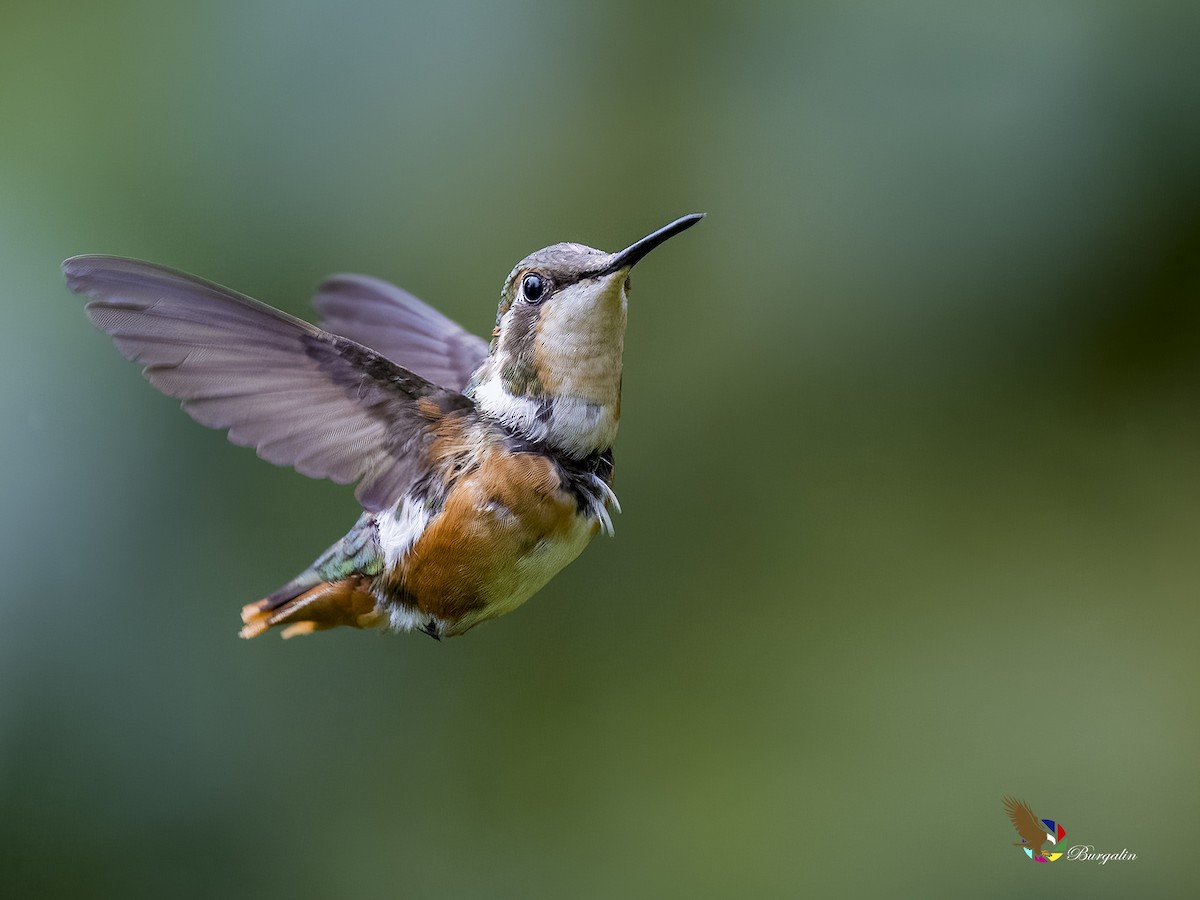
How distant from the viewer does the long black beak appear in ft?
3.32

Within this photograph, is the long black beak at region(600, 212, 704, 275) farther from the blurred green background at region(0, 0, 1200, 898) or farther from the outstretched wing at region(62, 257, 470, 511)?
the blurred green background at region(0, 0, 1200, 898)

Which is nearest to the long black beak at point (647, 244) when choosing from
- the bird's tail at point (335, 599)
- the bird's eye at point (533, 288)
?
the bird's eye at point (533, 288)

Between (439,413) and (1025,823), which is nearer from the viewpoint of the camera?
(439,413)

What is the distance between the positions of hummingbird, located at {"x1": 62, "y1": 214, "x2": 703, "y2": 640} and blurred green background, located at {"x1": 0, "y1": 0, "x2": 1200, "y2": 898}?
3.07 ft

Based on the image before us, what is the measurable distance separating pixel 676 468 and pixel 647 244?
149 cm

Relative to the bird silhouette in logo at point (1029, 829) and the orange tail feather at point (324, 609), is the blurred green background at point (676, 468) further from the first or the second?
the orange tail feather at point (324, 609)

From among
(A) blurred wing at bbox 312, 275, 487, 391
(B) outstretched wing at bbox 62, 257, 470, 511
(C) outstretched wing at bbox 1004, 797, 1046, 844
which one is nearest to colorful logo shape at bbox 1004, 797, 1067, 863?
(C) outstretched wing at bbox 1004, 797, 1046, 844

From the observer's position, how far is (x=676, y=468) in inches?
99.5

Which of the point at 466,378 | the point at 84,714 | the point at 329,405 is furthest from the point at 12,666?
the point at 329,405

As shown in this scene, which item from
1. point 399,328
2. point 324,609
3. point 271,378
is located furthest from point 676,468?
point 271,378

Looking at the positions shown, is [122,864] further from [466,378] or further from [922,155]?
[922,155]

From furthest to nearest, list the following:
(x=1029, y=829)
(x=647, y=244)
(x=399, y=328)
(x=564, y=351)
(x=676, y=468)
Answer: (x=676, y=468) < (x=1029, y=829) < (x=399, y=328) < (x=564, y=351) < (x=647, y=244)

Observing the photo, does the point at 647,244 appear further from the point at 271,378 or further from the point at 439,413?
the point at 271,378

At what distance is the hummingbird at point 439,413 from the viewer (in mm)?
1161
